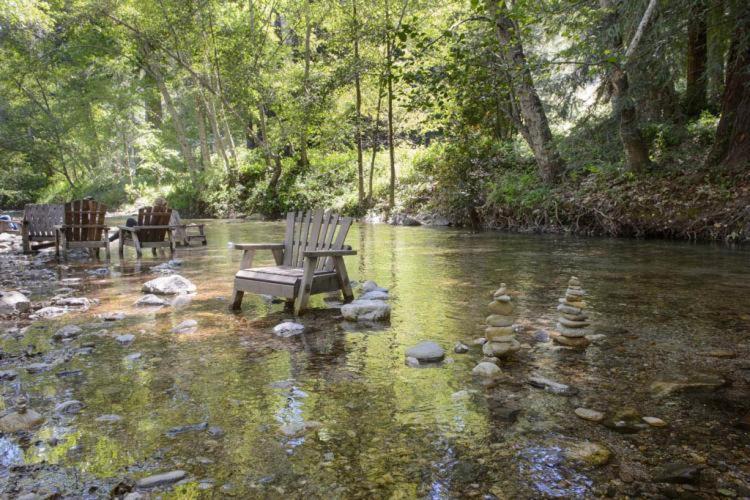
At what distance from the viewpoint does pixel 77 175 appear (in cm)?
4394

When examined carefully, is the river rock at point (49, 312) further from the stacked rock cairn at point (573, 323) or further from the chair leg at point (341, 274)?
the stacked rock cairn at point (573, 323)

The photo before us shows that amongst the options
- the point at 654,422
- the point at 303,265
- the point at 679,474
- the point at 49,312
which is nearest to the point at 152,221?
the point at 49,312

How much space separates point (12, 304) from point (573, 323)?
6101 mm

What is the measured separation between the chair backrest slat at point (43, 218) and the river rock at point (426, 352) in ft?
36.4

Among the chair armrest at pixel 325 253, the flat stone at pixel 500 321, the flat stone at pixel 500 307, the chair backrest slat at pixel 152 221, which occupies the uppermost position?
the chair backrest slat at pixel 152 221

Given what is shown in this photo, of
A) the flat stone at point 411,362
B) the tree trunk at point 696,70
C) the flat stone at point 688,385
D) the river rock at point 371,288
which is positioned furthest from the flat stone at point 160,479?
the tree trunk at point 696,70

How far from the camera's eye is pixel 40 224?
41.9 feet

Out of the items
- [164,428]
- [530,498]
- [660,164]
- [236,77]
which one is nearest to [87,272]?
[164,428]

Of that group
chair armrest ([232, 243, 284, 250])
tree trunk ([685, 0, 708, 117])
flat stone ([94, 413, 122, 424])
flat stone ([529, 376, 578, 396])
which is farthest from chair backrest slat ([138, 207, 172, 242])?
tree trunk ([685, 0, 708, 117])

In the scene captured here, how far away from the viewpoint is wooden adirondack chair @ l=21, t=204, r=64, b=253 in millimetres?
12562

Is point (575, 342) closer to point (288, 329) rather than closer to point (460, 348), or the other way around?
point (460, 348)

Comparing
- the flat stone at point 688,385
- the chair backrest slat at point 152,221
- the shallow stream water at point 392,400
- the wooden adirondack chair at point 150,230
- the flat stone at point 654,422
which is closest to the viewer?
the shallow stream water at point 392,400

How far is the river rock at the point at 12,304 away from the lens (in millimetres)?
6289

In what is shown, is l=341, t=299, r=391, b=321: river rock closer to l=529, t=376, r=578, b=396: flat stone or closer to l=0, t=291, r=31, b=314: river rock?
l=529, t=376, r=578, b=396: flat stone
